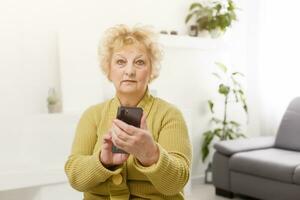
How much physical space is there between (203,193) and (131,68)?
111 inches

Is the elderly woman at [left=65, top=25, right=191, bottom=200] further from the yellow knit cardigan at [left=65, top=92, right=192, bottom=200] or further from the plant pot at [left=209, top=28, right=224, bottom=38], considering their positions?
the plant pot at [left=209, top=28, right=224, bottom=38]

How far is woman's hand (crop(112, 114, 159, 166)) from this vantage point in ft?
3.85

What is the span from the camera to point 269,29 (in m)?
4.51

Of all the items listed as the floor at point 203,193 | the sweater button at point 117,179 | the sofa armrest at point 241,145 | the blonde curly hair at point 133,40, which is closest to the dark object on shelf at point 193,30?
Answer: the sofa armrest at point 241,145

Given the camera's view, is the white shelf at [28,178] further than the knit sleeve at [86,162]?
Yes

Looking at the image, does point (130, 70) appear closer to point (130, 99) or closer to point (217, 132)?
point (130, 99)

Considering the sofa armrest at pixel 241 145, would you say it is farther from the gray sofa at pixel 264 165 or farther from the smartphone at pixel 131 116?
the smartphone at pixel 131 116

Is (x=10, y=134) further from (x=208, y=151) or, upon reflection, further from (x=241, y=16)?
(x=241, y=16)

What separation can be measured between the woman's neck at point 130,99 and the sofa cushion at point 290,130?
2.69 m

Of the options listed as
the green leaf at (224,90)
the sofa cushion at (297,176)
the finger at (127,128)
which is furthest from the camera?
the green leaf at (224,90)

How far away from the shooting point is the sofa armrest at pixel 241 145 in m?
3.74

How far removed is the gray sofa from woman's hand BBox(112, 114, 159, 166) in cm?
226

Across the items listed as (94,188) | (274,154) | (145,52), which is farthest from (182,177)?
(274,154)

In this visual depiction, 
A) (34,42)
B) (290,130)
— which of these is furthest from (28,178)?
(290,130)
